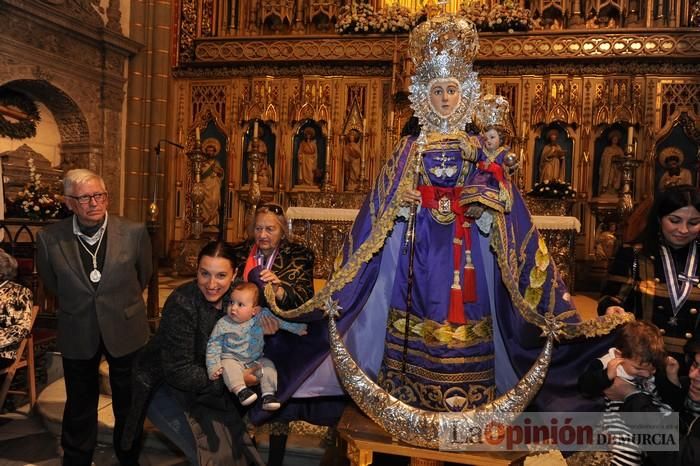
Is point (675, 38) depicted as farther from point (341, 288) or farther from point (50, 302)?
point (50, 302)

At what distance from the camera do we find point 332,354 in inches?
122

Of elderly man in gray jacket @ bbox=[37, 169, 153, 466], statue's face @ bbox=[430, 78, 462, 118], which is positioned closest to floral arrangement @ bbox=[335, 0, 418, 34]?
statue's face @ bbox=[430, 78, 462, 118]

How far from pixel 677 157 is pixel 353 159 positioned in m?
6.03

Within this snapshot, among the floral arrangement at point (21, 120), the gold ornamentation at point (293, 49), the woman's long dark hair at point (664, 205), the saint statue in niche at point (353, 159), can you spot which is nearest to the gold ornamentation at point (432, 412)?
the woman's long dark hair at point (664, 205)

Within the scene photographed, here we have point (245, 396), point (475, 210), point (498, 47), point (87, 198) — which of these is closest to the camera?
point (245, 396)

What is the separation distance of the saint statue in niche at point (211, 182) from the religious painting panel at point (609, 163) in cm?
755

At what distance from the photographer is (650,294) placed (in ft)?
9.34

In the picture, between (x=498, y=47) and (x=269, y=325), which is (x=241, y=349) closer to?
(x=269, y=325)

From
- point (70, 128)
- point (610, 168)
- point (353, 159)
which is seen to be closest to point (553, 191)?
point (610, 168)

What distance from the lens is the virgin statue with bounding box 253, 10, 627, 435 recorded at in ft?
9.70

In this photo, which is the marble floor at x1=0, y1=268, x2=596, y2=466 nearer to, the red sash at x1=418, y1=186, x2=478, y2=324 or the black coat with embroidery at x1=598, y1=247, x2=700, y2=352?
the red sash at x1=418, y1=186, x2=478, y2=324

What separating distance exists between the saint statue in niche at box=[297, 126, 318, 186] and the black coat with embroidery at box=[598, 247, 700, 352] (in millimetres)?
8437

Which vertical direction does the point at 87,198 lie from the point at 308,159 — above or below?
below

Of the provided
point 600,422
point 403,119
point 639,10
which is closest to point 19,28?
point 403,119
